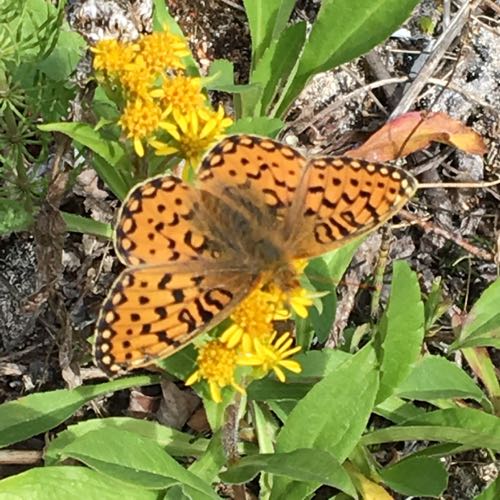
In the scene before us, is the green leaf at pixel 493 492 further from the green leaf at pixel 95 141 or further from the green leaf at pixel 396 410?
the green leaf at pixel 95 141

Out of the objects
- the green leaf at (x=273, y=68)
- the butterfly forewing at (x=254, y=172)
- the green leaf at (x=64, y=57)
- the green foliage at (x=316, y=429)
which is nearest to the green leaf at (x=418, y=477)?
the green foliage at (x=316, y=429)

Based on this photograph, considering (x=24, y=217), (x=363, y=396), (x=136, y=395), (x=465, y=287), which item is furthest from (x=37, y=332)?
(x=465, y=287)

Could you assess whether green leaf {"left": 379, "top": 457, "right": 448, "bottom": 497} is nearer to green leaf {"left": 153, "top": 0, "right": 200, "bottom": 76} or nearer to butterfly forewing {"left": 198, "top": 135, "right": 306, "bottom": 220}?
butterfly forewing {"left": 198, "top": 135, "right": 306, "bottom": 220}

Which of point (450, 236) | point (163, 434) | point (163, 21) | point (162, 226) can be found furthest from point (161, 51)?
point (450, 236)

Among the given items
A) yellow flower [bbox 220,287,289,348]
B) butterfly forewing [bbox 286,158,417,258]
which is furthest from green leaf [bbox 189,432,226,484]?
butterfly forewing [bbox 286,158,417,258]

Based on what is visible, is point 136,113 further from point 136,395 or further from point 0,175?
point 136,395

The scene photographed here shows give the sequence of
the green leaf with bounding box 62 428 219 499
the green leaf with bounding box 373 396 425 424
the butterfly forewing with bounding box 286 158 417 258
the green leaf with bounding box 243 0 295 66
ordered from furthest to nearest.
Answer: the green leaf with bounding box 243 0 295 66 → the green leaf with bounding box 373 396 425 424 → the butterfly forewing with bounding box 286 158 417 258 → the green leaf with bounding box 62 428 219 499
